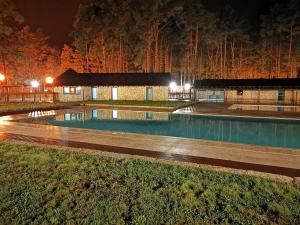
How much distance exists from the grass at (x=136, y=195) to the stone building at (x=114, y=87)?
921 inches

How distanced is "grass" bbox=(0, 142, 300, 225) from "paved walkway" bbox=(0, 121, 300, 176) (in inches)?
41.4

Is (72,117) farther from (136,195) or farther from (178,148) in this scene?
(136,195)

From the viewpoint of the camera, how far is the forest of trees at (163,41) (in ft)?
112

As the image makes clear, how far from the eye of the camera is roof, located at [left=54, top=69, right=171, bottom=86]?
29.8 metres

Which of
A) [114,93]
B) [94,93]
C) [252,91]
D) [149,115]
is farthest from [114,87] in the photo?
[252,91]

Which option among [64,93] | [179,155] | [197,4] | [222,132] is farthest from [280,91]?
[179,155]

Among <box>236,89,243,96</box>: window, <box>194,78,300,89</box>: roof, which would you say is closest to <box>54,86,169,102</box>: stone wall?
<box>194,78,300,89</box>: roof

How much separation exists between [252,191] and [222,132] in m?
8.92

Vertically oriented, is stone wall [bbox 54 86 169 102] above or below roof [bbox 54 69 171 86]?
below

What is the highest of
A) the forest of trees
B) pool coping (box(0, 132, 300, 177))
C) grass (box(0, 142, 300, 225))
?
the forest of trees

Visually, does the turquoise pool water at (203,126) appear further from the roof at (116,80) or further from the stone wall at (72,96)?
the stone wall at (72,96)

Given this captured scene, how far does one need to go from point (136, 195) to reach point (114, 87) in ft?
87.9

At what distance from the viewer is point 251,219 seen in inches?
159

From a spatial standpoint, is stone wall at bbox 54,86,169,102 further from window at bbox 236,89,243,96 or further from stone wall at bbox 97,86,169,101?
window at bbox 236,89,243,96
